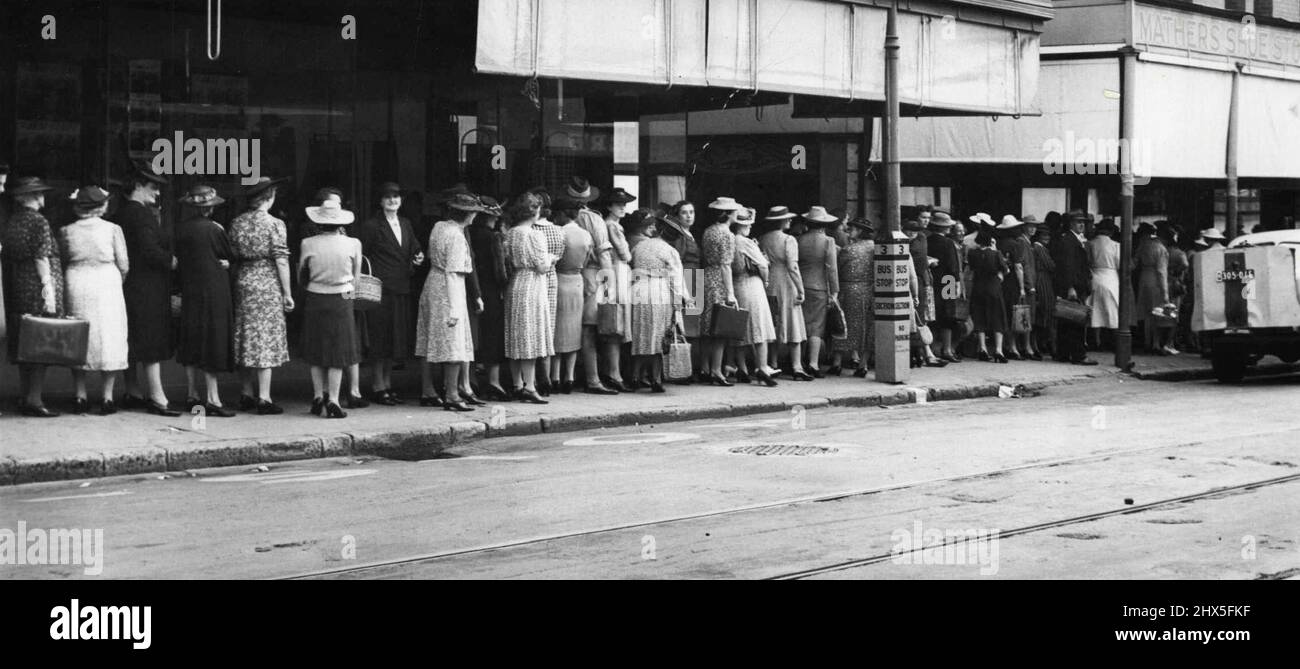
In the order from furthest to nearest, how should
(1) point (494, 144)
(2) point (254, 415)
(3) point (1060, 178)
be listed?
(3) point (1060, 178)
(1) point (494, 144)
(2) point (254, 415)

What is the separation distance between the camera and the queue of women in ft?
43.2

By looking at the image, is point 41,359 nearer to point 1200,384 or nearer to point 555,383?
point 555,383

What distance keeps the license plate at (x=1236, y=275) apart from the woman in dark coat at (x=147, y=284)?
12427 millimetres

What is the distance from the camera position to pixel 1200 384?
19797 millimetres

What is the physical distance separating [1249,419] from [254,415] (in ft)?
30.0

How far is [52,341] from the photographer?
12.6 m

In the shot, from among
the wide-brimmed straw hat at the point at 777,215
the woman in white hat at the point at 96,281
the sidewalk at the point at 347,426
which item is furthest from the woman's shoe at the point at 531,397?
the wide-brimmed straw hat at the point at 777,215

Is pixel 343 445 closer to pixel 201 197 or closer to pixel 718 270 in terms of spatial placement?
pixel 201 197

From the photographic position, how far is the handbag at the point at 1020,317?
21.5 m

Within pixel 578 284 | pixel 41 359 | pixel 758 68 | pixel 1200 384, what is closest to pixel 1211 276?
pixel 1200 384

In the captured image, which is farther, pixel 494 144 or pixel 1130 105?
pixel 1130 105

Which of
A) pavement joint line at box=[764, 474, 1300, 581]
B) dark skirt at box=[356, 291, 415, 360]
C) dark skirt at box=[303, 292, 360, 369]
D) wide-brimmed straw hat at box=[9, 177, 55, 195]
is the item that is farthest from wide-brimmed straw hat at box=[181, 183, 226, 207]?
pavement joint line at box=[764, 474, 1300, 581]

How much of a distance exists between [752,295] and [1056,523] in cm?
860

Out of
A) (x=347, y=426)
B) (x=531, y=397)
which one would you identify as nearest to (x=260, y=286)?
(x=347, y=426)
